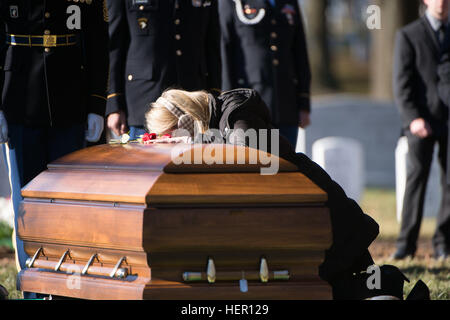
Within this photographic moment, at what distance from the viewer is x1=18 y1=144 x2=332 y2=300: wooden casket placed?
120 inches

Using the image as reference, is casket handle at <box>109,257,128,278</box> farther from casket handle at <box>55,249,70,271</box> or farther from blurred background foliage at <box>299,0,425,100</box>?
blurred background foliage at <box>299,0,425,100</box>

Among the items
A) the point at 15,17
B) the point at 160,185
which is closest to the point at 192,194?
the point at 160,185

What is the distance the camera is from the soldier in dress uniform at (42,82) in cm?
412

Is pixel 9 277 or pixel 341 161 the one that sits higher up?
pixel 9 277

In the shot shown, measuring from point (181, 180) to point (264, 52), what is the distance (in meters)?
2.82

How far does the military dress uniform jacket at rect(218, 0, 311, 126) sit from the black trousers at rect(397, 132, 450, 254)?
44.0 inches

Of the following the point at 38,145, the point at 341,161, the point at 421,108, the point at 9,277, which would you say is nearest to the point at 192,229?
the point at 38,145

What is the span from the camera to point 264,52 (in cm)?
579

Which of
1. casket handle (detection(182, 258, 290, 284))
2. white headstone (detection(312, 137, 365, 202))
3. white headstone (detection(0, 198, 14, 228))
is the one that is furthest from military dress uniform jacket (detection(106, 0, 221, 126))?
white headstone (detection(312, 137, 365, 202))

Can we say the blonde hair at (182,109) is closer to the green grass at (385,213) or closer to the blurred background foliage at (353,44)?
the blurred background foliage at (353,44)

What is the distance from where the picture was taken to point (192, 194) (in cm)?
304

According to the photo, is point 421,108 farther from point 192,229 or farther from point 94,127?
point 192,229

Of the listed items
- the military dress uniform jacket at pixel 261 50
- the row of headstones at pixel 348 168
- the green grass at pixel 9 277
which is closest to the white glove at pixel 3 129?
the green grass at pixel 9 277

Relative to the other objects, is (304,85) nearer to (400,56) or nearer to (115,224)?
(400,56)
